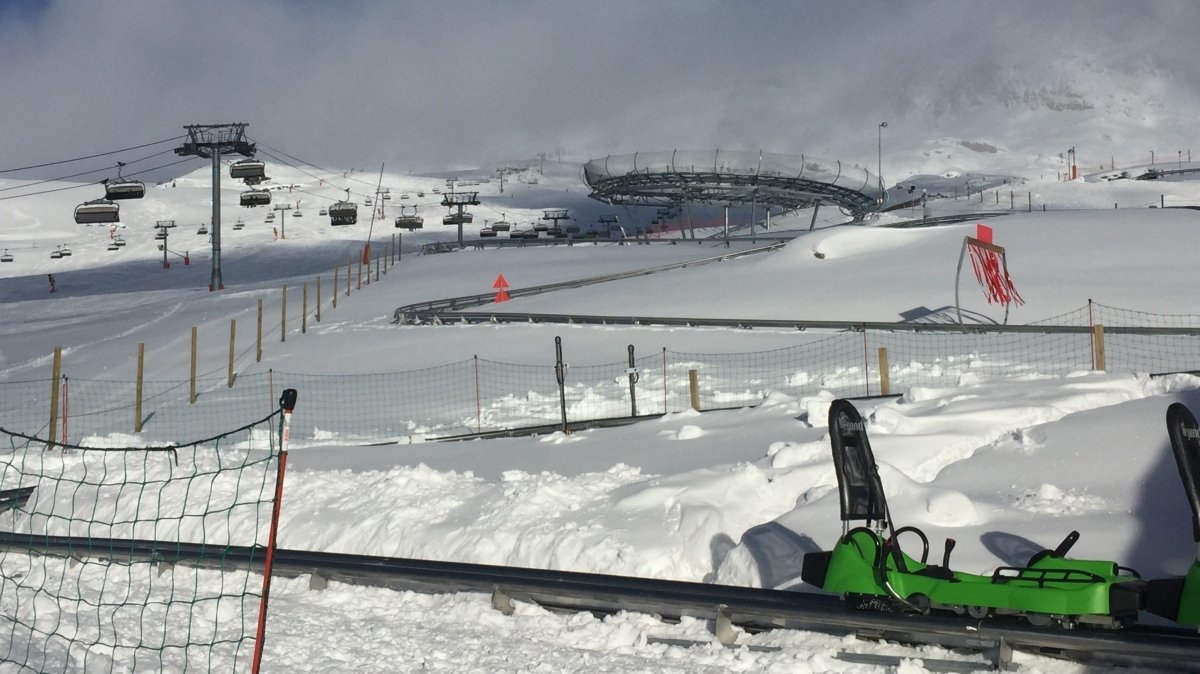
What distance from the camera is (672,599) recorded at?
6.71m

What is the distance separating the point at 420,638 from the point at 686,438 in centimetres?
665

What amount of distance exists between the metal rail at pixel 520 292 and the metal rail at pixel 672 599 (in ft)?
76.7

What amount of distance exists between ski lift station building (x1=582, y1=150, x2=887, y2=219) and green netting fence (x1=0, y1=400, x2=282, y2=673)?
44.4 meters

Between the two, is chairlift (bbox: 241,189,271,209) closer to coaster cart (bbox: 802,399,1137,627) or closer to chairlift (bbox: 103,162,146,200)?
chairlift (bbox: 103,162,146,200)

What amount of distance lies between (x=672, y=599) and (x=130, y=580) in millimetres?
4293

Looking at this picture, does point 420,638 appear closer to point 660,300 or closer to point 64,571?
point 64,571

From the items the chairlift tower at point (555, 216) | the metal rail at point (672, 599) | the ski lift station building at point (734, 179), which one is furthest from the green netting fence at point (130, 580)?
the chairlift tower at point (555, 216)

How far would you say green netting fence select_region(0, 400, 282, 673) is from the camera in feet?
21.6

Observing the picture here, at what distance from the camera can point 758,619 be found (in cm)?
643

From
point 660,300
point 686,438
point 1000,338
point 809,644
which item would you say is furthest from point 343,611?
point 660,300

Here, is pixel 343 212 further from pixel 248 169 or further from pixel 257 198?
pixel 248 169

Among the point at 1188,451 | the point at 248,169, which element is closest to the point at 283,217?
the point at 248,169

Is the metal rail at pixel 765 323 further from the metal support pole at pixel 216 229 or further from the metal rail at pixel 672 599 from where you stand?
the metal support pole at pixel 216 229

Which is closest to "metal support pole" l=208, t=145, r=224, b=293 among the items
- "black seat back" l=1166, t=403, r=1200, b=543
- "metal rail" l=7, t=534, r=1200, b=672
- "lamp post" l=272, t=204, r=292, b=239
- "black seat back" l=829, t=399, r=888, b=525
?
"lamp post" l=272, t=204, r=292, b=239
